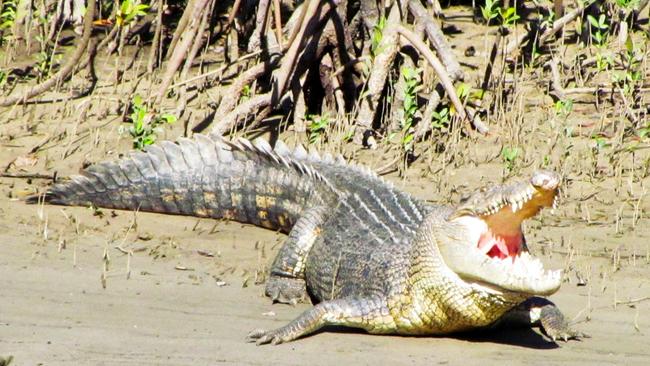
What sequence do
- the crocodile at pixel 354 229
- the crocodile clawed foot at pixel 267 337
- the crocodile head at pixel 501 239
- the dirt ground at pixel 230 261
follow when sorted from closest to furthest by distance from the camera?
the crocodile head at pixel 501 239, the crocodile at pixel 354 229, the dirt ground at pixel 230 261, the crocodile clawed foot at pixel 267 337

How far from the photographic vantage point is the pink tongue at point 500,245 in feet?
15.4

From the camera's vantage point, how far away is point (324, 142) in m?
7.77

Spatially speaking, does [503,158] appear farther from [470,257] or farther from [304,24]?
[470,257]

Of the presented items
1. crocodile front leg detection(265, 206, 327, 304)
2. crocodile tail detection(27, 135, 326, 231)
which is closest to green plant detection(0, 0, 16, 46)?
crocodile tail detection(27, 135, 326, 231)

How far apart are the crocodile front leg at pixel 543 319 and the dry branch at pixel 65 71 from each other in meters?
4.13

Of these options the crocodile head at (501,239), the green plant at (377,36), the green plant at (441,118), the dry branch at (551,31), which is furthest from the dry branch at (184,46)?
the crocodile head at (501,239)

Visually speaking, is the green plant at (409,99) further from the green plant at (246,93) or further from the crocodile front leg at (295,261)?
the crocodile front leg at (295,261)

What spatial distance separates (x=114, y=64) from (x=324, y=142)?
223 cm

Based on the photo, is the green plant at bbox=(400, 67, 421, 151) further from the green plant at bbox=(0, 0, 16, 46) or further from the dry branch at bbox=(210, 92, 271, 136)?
the green plant at bbox=(0, 0, 16, 46)

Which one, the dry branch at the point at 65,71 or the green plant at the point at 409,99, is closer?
the green plant at the point at 409,99

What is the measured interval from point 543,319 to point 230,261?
1.78 m

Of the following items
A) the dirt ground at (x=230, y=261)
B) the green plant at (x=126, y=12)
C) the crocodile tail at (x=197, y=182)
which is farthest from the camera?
the green plant at (x=126, y=12)

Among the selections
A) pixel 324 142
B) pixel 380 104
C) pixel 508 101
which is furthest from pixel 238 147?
pixel 508 101

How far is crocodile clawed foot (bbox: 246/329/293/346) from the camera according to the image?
15.9 feet
